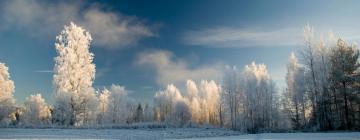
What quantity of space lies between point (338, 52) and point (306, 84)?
7.85 meters

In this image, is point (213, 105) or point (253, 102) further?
point (213, 105)

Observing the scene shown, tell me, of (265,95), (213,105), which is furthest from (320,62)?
(213,105)

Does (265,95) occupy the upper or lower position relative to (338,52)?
lower

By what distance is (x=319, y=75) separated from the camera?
4606 centimetres

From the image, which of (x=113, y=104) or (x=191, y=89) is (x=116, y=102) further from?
(x=191, y=89)

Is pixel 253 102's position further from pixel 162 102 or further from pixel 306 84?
pixel 162 102

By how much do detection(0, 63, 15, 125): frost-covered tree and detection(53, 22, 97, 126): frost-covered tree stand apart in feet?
52.8

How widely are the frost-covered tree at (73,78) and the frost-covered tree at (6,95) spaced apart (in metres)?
16.1

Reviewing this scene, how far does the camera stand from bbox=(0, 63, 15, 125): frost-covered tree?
56781 millimetres

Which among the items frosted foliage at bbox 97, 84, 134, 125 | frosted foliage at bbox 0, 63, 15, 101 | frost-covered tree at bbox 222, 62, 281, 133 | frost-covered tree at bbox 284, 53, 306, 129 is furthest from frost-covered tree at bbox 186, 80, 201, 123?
frosted foliage at bbox 0, 63, 15, 101

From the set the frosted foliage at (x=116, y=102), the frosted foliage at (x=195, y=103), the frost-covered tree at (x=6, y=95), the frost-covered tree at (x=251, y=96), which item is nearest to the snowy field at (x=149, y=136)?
the frost-covered tree at (x=6, y=95)

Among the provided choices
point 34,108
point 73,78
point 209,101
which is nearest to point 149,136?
point 73,78

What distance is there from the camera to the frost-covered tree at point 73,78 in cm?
4425

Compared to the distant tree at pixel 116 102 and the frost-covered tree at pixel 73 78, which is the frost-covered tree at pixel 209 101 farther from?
the frost-covered tree at pixel 73 78
